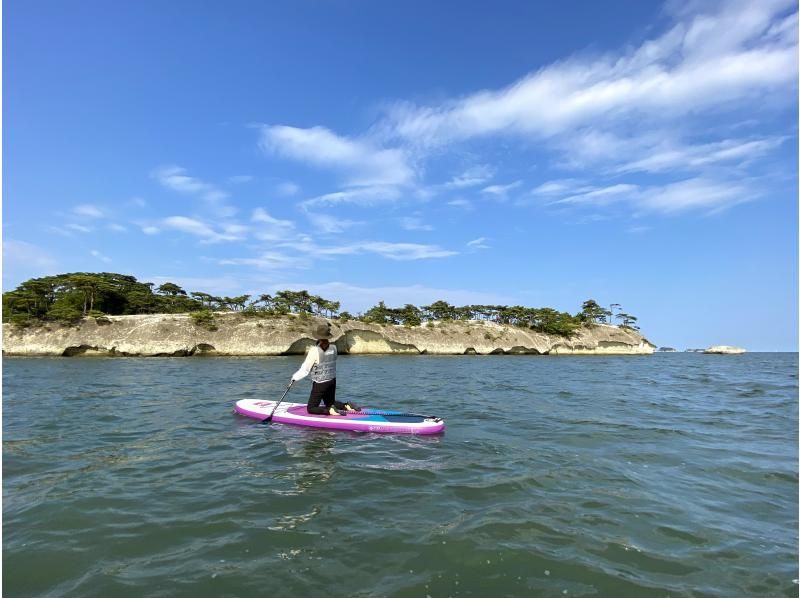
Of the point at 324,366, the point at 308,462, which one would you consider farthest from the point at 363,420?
the point at 308,462

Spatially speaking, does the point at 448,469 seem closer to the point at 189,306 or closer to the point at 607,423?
the point at 607,423

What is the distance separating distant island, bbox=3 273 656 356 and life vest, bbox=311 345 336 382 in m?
43.9

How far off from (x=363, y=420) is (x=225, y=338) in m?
46.0

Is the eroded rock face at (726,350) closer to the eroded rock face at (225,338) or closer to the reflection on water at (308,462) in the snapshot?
the eroded rock face at (225,338)

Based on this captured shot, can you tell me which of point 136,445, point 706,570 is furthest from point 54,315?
point 706,570

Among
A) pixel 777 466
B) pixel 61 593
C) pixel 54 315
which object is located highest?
pixel 54 315

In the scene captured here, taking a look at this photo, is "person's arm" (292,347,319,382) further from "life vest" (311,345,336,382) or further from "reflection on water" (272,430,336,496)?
"reflection on water" (272,430,336,496)

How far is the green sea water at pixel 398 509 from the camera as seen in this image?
4.15 meters

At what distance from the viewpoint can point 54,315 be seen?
49.9 m

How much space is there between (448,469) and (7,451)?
8.13 m

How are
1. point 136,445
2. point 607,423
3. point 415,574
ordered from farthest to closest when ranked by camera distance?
point 607,423 → point 136,445 → point 415,574

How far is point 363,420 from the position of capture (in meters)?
10.6

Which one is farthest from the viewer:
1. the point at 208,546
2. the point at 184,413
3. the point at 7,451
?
the point at 184,413

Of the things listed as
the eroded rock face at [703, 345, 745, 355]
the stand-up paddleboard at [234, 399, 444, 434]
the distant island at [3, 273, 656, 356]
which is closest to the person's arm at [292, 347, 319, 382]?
the stand-up paddleboard at [234, 399, 444, 434]
